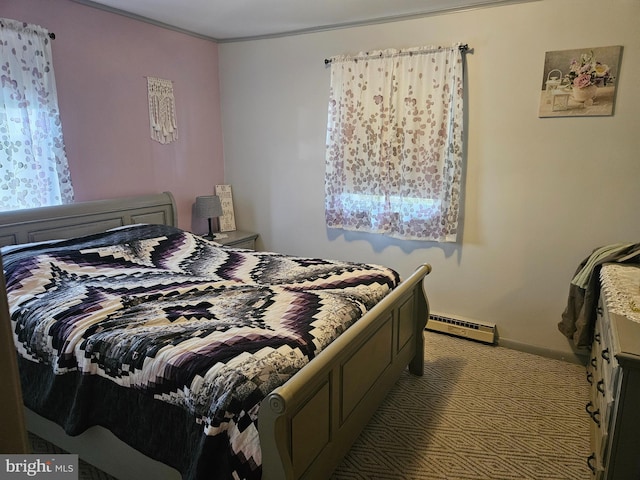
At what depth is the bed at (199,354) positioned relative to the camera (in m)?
1.53

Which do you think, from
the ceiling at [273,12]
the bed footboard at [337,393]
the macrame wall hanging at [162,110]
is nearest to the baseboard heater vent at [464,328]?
the bed footboard at [337,393]

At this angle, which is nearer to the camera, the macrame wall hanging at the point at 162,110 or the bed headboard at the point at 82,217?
the bed headboard at the point at 82,217

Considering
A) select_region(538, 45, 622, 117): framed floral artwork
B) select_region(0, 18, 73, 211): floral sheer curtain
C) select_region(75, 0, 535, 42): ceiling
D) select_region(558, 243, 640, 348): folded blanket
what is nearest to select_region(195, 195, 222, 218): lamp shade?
select_region(0, 18, 73, 211): floral sheer curtain

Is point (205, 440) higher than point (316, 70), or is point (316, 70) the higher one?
point (316, 70)

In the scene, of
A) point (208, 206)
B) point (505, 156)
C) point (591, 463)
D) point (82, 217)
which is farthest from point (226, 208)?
point (591, 463)

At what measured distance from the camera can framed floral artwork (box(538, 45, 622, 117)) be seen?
2.76m

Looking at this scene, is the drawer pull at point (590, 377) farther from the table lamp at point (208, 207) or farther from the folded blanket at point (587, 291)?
the table lamp at point (208, 207)

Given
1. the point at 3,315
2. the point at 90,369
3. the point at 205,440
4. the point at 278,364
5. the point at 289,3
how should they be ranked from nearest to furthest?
the point at 3,315, the point at 205,440, the point at 278,364, the point at 90,369, the point at 289,3

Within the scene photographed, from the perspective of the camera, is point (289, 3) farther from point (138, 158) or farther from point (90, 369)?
point (90, 369)

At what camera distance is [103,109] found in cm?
328

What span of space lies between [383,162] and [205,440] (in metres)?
2.58

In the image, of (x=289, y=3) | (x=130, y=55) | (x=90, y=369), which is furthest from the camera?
(x=130, y=55)

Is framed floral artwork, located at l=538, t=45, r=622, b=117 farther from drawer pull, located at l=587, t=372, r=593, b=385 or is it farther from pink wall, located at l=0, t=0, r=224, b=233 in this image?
pink wall, located at l=0, t=0, r=224, b=233

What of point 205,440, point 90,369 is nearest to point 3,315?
point 205,440
